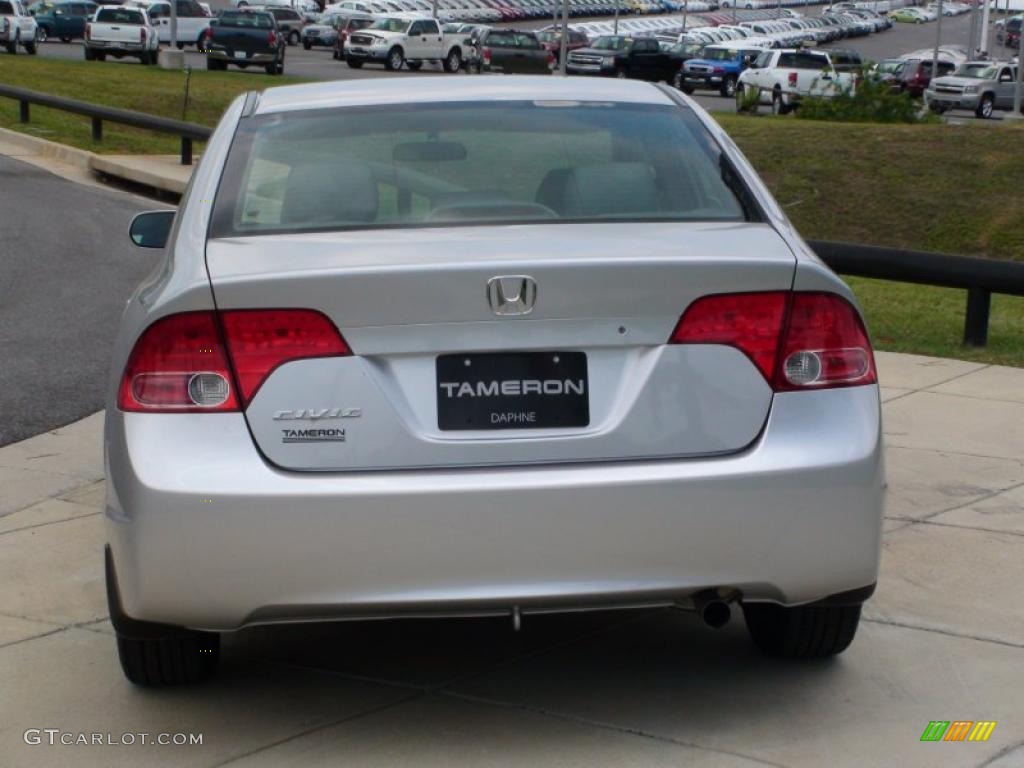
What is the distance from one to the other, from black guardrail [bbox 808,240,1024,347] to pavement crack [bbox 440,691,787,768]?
19.5 ft

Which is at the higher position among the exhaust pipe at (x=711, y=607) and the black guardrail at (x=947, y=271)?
the exhaust pipe at (x=711, y=607)

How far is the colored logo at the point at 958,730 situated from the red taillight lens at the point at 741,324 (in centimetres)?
102

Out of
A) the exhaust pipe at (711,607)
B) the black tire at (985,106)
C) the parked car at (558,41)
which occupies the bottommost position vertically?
the black tire at (985,106)

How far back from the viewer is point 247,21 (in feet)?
164

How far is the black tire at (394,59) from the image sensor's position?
193 feet

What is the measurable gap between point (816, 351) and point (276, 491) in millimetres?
1330

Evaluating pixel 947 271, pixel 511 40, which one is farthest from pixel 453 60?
pixel 947 271

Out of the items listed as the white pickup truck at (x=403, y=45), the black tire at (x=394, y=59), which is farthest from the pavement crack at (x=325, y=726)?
the black tire at (x=394, y=59)

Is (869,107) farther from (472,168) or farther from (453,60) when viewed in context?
(453,60)

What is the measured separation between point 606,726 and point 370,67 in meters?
58.8

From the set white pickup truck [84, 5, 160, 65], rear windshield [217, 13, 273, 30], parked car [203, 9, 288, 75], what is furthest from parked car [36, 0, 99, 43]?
parked car [203, 9, 288, 75]

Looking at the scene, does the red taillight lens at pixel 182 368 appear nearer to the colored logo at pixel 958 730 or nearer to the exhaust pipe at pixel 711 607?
the exhaust pipe at pixel 711 607

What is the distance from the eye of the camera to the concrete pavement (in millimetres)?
4250

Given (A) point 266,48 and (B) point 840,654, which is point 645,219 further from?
(A) point 266,48
